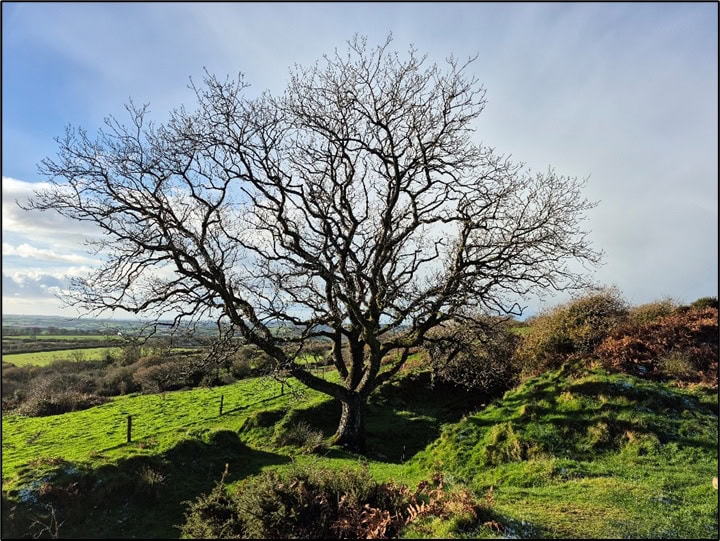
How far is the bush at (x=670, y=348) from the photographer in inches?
714

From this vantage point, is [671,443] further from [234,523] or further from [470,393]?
[234,523]

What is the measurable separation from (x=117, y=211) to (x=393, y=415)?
16.6 metres

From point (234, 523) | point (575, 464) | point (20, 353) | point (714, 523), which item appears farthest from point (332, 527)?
point (20, 353)

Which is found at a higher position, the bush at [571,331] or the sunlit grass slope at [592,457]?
the bush at [571,331]

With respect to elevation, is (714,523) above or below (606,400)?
below

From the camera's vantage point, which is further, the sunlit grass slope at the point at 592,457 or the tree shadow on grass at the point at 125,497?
the tree shadow on grass at the point at 125,497

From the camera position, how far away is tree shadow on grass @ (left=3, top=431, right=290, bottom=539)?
1038 cm

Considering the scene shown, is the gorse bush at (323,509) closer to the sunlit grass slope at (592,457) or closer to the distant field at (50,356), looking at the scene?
the sunlit grass slope at (592,457)

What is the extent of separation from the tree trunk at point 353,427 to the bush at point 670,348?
38.7 feet

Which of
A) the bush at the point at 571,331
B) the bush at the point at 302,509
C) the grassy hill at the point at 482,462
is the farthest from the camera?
the bush at the point at 571,331

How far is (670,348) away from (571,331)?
459cm

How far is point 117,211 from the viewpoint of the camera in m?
15.1

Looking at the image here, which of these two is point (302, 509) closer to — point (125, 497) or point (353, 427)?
point (125, 497)

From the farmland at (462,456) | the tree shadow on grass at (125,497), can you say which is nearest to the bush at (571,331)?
the farmland at (462,456)
